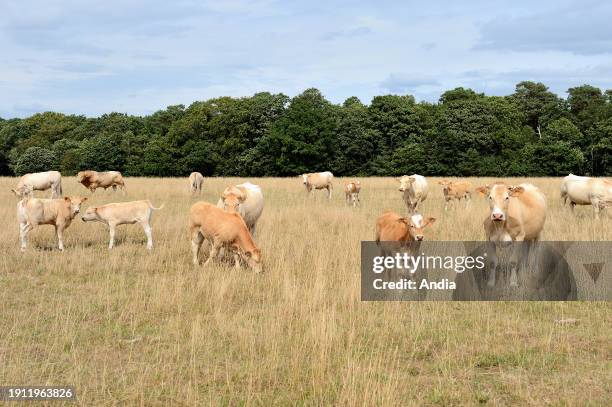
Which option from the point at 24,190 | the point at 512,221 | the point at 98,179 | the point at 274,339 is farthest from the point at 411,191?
the point at 98,179

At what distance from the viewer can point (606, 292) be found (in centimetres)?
827

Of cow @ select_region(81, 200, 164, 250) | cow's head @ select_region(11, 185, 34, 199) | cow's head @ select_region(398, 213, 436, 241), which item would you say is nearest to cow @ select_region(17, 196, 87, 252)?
cow @ select_region(81, 200, 164, 250)

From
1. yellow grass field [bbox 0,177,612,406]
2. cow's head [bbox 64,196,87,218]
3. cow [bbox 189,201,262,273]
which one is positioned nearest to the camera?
yellow grass field [bbox 0,177,612,406]

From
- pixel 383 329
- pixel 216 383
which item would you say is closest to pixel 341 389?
pixel 216 383

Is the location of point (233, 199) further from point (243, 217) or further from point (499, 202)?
point (499, 202)

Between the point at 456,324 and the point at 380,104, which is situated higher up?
the point at 380,104

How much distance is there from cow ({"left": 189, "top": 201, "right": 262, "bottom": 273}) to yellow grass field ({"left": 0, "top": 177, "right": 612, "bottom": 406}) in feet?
1.02

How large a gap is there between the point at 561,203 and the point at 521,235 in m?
13.1

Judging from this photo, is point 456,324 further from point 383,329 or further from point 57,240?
point 57,240

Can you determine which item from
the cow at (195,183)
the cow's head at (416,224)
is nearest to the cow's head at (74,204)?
the cow's head at (416,224)

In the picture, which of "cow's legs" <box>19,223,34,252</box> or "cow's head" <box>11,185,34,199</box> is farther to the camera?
"cow's head" <box>11,185,34,199</box>

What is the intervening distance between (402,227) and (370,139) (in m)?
51.1

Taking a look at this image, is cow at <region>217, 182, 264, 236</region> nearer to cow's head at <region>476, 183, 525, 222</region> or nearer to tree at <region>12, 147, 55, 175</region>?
cow's head at <region>476, 183, 525, 222</region>

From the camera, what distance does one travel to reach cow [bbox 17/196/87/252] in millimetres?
11734
